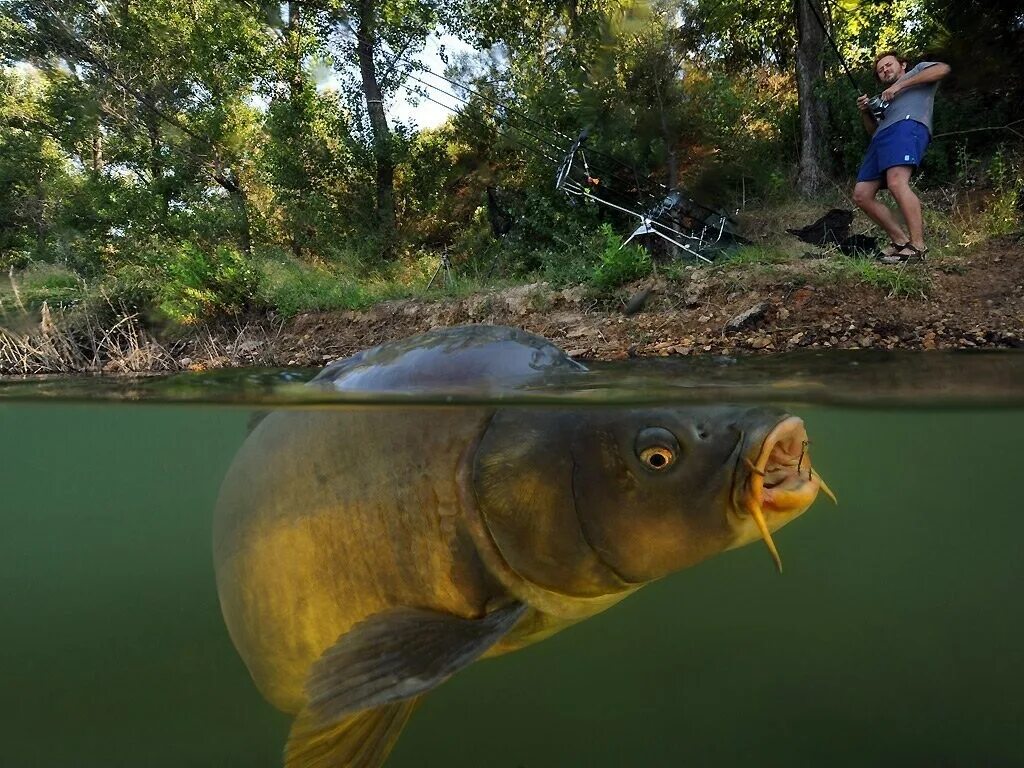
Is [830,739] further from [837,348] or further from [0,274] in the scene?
[0,274]

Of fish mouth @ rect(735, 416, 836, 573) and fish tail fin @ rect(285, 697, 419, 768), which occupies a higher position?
fish mouth @ rect(735, 416, 836, 573)

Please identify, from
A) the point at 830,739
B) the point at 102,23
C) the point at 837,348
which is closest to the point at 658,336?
the point at 837,348

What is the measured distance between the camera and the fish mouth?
2188 mm

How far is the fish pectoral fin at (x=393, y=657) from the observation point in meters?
2.10

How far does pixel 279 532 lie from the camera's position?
9.50ft

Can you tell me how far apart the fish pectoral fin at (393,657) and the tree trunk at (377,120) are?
15.1 metres

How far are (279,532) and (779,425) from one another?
2068 millimetres

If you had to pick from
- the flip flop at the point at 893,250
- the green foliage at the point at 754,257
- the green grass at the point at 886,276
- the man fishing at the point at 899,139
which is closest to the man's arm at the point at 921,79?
the man fishing at the point at 899,139

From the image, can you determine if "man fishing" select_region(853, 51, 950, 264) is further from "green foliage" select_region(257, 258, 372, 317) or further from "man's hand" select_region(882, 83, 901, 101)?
"green foliage" select_region(257, 258, 372, 317)

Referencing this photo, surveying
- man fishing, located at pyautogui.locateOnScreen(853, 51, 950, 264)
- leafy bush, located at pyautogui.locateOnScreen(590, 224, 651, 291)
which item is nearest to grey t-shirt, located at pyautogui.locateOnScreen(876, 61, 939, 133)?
man fishing, located at pyautogui.locateOnScreen(853, 51, 950, 264)

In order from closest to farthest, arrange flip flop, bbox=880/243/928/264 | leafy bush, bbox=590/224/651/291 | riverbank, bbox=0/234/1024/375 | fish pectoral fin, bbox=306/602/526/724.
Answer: fish pectoral fin, bbox=306/602/526/724, riverbank, bbox=0/234/1024/375, flip flop, bbox=880/243/928/264, leafy bush, bbox=590/224/651/291

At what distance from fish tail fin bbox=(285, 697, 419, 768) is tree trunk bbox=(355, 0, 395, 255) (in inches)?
594

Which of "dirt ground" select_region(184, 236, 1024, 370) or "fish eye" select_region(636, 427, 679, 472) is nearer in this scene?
"fish eye" select_region(636, 427, 679, 472)

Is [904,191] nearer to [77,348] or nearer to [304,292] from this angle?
[304,292]
